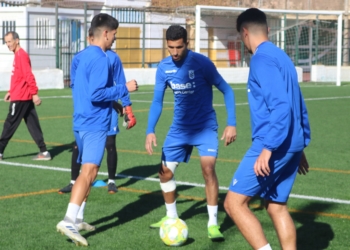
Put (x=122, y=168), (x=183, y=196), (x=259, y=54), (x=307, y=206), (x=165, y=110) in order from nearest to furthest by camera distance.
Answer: (x=259, y=54)
(x=307, y=206)
(x=183, y=196)
(x=122, y=168)
(x=165, y=110)

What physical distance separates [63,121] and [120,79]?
8984 millimetres

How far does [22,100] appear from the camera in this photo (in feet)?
39.9

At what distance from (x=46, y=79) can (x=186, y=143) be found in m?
20.6

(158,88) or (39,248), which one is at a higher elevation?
(158,88)

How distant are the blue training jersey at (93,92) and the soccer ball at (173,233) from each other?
1.08 metres

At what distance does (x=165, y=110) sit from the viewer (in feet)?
65.6

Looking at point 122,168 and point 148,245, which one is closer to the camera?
point 148,245

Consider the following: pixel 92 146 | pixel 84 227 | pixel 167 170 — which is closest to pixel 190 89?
pixel 167 170

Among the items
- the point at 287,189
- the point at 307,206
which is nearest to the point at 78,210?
the point at 287,189

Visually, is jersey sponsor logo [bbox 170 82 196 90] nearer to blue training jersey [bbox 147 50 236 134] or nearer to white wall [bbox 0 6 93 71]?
blue training jersey [bbox 147 50 236 134]

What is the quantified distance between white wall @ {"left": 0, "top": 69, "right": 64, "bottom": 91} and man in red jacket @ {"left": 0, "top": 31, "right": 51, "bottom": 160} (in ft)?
48.0

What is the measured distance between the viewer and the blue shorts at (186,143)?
24.3 feet

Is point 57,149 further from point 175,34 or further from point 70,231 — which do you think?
point 70,231

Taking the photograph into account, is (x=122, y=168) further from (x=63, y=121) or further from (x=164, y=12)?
(x=164, y=12)
